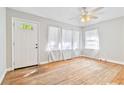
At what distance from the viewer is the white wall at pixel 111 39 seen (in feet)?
13.2

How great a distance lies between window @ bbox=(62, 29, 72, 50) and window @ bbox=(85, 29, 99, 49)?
131 centimetres

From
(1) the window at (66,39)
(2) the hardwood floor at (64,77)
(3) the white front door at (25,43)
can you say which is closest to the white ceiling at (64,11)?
(3) the white front door at (25,43)

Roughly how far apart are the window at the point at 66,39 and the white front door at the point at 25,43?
1795 millimetres

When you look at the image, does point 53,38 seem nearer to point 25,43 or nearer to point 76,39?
point 25,43

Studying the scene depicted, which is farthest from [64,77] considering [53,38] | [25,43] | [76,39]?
[76,39]

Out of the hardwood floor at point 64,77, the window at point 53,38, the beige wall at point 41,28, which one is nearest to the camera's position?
the hardwood floor at point 64,77

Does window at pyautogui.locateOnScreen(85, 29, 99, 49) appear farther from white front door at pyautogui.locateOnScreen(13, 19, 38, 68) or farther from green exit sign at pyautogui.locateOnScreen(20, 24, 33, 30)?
green exit sign at pyautogui.locateOnScreen(20, 24, 33, 30)

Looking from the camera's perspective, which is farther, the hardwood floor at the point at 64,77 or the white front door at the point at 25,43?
the white front door at the point at 25,43

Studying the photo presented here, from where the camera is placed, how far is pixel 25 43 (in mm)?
3477

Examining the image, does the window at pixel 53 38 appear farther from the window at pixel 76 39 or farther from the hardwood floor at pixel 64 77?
the hardwood floor at pixel 64 77

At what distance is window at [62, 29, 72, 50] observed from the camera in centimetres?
511

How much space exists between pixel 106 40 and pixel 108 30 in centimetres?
56
